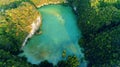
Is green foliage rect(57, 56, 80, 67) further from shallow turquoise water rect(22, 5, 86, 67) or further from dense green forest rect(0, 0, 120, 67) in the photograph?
shallow turquoise water rect(22, 5, 86, 67)

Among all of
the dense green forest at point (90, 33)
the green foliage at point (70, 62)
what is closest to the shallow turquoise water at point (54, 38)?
the dense green forest at point (90, 33)

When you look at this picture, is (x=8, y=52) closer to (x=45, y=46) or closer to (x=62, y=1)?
(x=45, y=46)

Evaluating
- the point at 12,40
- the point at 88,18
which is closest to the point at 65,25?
the point at 88,18

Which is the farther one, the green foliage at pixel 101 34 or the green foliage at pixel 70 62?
the green foliage at pixel 101 34

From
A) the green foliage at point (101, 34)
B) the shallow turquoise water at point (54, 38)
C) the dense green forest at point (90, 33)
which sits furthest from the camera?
the shallow turquoise water at point (54, 38)

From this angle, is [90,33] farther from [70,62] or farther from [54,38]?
[70,62]

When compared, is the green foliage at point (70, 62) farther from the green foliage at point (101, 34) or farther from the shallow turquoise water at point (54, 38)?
the green foliage at point (101, 34)

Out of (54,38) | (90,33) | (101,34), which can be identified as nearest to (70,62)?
(54,38)

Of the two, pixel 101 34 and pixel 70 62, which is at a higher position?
pixel 101 34
